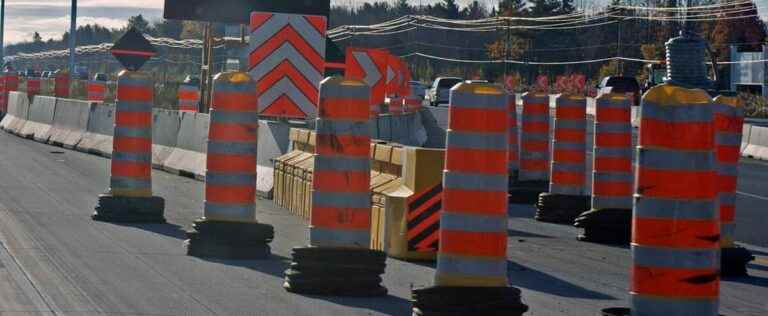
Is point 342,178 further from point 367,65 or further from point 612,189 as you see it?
point 367,65

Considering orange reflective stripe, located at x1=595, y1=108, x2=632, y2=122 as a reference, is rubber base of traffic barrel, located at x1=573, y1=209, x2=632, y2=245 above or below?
below

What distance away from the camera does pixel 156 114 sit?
23.4 metres

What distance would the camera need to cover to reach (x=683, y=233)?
7152 mm

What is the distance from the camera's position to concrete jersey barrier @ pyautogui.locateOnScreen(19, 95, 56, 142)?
2909 cm

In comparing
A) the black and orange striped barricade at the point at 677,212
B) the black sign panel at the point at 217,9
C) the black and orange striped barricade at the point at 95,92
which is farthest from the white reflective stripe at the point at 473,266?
the black and orange striped barricade at the point at 95,92

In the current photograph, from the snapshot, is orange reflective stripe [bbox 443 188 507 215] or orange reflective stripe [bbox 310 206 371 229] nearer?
orange reflective stripe [bbox 443 188 507 215]

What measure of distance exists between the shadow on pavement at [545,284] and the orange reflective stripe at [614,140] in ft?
10.2

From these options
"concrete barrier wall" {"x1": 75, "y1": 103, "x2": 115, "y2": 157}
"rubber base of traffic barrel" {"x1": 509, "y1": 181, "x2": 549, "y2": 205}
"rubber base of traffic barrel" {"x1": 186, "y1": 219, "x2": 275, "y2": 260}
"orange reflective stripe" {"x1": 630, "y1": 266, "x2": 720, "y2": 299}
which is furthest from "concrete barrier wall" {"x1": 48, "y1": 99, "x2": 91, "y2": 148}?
"orange reflective stripe" {"x1": 630, "y1": 266, "x2": 720, "y2": 299}

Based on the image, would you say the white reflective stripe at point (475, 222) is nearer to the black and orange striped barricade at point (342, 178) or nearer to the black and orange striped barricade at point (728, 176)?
the black and orange striped barricade at point (342, 178)

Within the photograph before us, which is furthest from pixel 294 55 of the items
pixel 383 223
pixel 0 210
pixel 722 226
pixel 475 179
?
pixel 475 179

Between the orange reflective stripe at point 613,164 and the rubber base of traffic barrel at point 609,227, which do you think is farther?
the orange reflective stripe at point 613,164

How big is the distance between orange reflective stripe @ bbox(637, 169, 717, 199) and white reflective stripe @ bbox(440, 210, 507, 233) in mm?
1201

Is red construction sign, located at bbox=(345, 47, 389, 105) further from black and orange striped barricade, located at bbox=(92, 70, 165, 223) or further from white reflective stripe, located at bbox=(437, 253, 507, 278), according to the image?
white reflective stripe, located at bbox=(437, 253, 507, 278)

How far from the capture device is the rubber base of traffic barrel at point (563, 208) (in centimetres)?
1565
